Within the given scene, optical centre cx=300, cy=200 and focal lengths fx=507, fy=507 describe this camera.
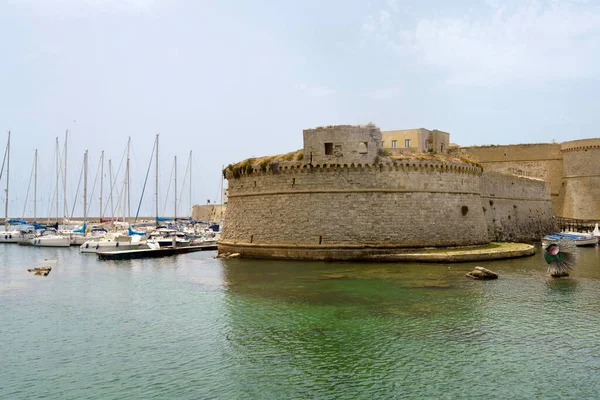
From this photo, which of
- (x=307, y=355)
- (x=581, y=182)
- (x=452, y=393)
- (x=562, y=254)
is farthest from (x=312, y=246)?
(x=581, y=182)

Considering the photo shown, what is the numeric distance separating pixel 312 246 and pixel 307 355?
498 inches

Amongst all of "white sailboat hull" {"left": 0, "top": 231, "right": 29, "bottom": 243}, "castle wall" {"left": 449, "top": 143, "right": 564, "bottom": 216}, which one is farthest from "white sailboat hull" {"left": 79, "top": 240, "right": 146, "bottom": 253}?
"castle wall" {"left": 449, "top": 143, "right": 564, "bottom": 216}

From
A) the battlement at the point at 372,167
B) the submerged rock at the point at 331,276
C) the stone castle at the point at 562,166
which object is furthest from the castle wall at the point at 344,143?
the stone castle at the point at 562,166

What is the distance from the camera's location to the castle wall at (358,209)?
21.8m

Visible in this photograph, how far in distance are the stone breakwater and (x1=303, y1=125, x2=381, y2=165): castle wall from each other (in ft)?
1.01

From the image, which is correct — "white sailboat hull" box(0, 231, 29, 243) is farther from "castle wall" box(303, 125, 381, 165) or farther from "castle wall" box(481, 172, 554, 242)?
"castle wall" box(481, 172, 554, 242)

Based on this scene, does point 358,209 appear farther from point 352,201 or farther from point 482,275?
point 482,275

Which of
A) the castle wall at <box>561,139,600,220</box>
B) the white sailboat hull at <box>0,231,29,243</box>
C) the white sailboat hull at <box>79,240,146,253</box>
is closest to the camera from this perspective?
the white sailboat hull at <box>79,240,146,253</box>

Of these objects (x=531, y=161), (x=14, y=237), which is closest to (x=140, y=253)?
(x=14, y=237)

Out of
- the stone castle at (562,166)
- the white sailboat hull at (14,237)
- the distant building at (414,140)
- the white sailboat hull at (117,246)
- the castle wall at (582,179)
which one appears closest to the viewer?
the white sailboat hull at (117,246)

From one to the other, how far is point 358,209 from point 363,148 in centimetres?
270

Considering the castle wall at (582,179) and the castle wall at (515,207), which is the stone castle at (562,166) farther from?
the castle wall at (515,207)

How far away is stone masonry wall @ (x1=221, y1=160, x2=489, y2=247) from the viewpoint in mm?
21859

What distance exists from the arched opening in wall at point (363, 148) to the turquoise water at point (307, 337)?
6.16 metres
